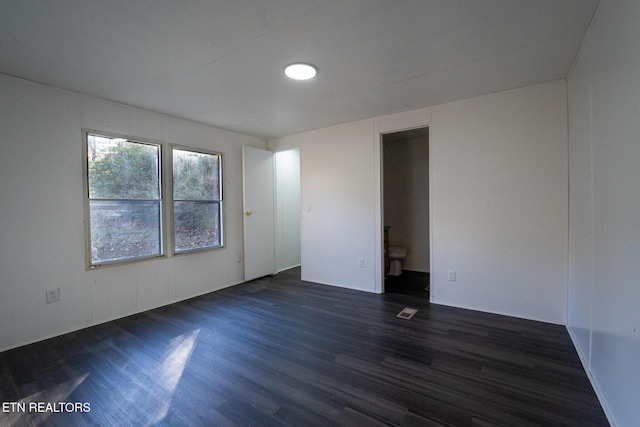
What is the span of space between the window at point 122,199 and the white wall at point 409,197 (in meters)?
3.67

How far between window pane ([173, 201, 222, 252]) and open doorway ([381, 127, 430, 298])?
2.78m

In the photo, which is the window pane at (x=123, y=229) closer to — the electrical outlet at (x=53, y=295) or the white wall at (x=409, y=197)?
the electrical outlet at (x=53, y=295)

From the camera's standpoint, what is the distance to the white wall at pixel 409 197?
4.93 m

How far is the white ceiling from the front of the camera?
1655 mm

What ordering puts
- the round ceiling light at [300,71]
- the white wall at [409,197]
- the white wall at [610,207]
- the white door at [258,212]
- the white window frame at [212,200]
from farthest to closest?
the white wall at [409,197] < the white door at [258,212] < the white window frame at [212,200] < the round ceiling light at [300,71] < the white wall at [610,207]

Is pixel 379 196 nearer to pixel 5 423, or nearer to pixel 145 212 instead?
pixel 145 212

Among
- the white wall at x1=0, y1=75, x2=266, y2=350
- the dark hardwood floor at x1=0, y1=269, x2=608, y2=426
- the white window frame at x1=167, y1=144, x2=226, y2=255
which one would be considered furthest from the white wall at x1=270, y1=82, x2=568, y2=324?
the white wall at x1=0, y1=75, x2=266, y2=350

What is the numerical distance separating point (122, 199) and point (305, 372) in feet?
8.82

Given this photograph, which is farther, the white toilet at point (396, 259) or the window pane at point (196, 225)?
the white toilet at point (396, 259)

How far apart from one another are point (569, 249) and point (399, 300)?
176 centimetres

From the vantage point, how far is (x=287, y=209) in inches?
209

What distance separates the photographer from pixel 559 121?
8.55 ft

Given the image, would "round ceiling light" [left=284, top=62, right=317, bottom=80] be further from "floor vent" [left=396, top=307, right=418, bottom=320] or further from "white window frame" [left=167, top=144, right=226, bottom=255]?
"floor vent" [left=396, top=307, right=418, bottom=320]

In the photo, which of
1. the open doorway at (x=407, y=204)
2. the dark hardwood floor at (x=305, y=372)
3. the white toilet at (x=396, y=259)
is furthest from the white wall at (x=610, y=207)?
the open doorway at (x=407, y=204)
